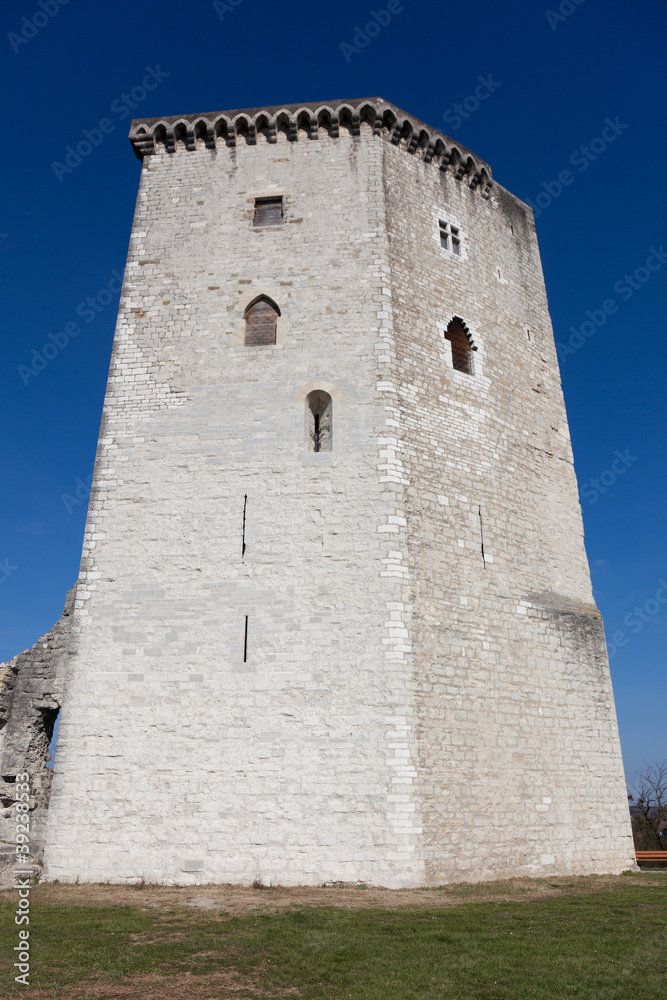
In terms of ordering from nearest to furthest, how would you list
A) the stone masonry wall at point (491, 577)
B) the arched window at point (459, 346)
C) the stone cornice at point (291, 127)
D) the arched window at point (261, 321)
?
the stone masonry wall at point (491, 577), the arched window at point (261, 321), the arched window at point (459, 346), the stone cornice at point (291, 127)

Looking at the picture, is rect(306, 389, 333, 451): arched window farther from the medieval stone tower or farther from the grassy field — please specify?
the grassy field

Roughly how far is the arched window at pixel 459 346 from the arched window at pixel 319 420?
113 inches

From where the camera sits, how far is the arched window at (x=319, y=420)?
39.0 ft

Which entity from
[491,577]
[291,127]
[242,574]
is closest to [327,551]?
[242,574]

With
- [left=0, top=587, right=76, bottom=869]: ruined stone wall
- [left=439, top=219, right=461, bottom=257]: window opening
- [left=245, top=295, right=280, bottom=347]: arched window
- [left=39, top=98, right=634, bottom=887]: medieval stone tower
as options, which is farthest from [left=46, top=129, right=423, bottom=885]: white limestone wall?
[left=439, top=219, right=461, bottom=257]: window opening

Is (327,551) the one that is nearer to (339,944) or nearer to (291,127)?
(339,944)

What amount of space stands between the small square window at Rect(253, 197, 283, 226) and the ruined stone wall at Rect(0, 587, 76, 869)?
8173 mm

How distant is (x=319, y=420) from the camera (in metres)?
12.2

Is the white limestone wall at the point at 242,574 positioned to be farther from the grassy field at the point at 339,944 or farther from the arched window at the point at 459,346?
the arched window at the point at 459,346

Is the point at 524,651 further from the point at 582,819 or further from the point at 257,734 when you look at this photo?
the point at 257,734

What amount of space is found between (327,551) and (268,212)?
22.7 feet

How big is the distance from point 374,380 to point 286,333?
1.86m

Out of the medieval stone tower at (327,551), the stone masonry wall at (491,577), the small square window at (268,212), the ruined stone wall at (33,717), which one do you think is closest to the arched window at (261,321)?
the medieval stone tower at (327,551)

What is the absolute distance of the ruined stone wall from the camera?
1105 centimetres
